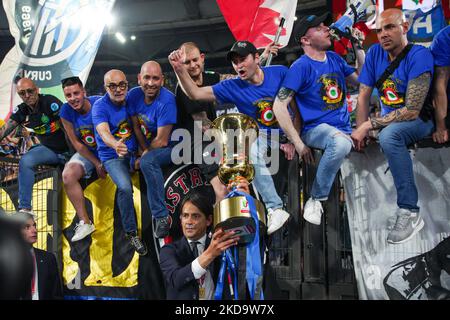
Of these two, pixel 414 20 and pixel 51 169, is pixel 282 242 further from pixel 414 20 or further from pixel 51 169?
pixel 414 20

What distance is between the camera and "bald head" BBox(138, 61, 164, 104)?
14.0ft

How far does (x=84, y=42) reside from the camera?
623cm

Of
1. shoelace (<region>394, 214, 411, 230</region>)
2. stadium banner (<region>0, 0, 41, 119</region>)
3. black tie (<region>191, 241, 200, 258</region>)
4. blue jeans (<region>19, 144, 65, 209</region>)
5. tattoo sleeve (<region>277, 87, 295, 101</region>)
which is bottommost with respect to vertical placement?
black tie (<region>191, 241, 200, 258</region>)

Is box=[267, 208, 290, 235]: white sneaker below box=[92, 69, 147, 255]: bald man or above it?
below

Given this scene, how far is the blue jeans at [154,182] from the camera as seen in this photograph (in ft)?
13.3

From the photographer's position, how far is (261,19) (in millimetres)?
4953

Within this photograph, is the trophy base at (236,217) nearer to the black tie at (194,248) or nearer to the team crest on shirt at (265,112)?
the black tie at (194,248)

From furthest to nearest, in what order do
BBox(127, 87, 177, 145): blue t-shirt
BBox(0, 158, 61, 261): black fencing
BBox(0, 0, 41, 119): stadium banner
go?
BBox(0, 0, 41, 119): stadium banner
BBox(0, 158, 61, 261): black fencing
BBox(127, 87, 177, 145): blue t-shirt

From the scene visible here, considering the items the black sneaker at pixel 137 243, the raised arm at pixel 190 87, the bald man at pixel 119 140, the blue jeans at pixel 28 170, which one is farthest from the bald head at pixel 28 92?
the raised arm at pixel 190 87

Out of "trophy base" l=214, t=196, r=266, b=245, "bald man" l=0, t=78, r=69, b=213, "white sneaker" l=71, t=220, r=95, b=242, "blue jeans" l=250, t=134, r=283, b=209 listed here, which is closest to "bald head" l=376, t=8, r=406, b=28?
"blue jeans" l=250, t=134, r=283, b=209

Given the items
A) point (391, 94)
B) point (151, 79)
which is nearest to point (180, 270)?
point (151, 79)

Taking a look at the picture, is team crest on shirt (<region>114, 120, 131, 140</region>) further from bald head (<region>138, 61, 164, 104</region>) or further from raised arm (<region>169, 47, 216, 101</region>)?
raised arm (<region>169, 47, 216, 101</region>)

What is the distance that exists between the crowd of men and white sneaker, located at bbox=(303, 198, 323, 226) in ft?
0.03

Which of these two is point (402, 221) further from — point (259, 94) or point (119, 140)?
point (119, 140)
